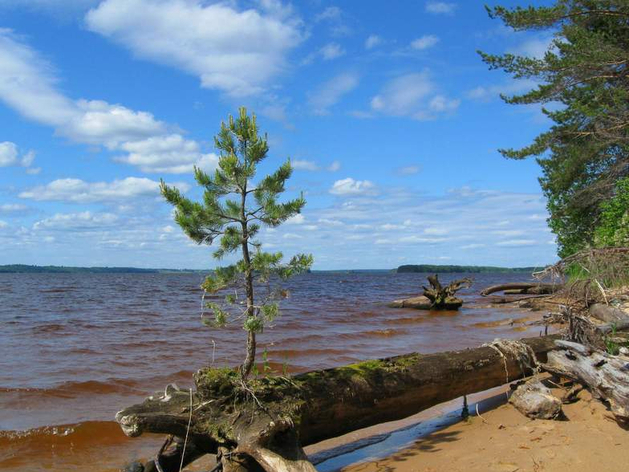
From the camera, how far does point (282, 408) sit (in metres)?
4.55

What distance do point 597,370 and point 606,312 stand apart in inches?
169

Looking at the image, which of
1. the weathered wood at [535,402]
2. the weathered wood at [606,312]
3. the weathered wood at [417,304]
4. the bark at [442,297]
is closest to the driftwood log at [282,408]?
the weathered wood at [535,402]

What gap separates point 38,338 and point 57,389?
22.8 ft

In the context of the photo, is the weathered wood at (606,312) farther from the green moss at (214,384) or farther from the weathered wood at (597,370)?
the green moss at (214,384)

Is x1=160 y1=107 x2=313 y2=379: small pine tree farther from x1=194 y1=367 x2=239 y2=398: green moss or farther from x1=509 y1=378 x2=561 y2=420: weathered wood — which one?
x1=509 y1=378 x2=561 y2=420: weathered wood

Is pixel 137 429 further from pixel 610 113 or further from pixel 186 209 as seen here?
pixel 610 113

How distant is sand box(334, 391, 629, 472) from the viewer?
4609 millimetres

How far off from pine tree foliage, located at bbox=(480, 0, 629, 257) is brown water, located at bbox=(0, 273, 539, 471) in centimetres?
524

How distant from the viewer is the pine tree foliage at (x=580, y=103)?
50.7 feet

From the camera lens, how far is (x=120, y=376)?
973cm

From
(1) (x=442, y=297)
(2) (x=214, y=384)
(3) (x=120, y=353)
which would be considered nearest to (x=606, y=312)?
(2) (x=214, y=384)

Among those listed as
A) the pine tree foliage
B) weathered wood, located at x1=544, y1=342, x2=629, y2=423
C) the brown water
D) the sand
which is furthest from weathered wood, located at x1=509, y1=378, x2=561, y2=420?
the pine tree foliage

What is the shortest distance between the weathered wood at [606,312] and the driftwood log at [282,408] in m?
4.59

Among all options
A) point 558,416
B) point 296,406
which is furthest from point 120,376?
point 558,416
